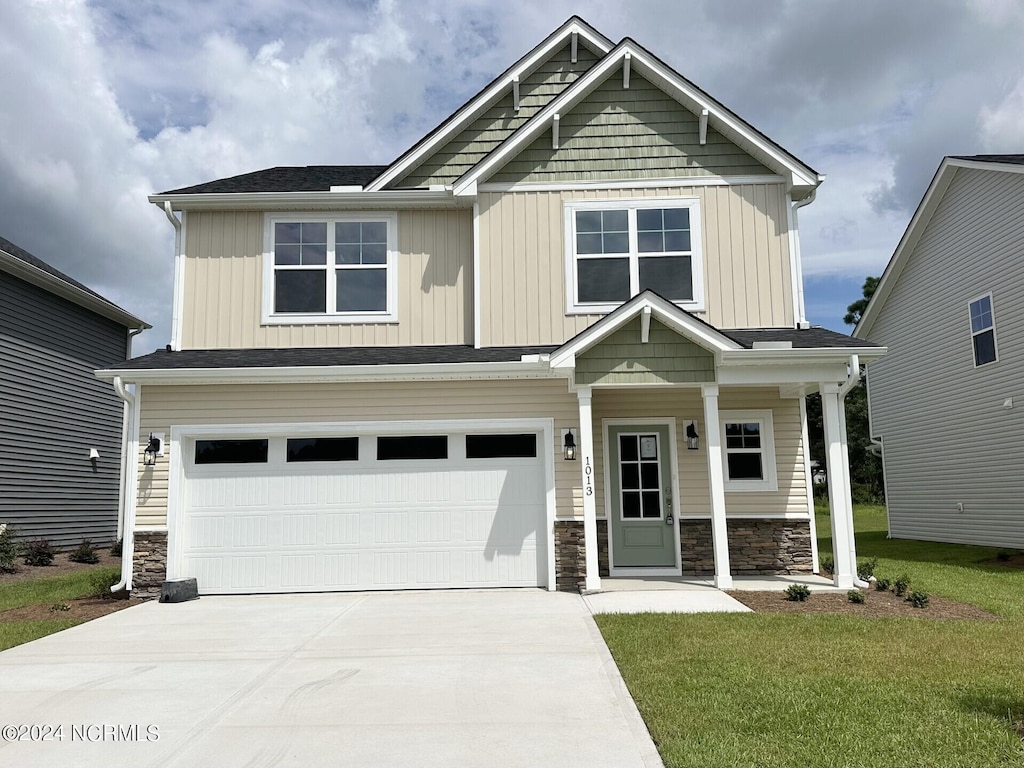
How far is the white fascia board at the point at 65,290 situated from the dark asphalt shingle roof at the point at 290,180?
5289mm

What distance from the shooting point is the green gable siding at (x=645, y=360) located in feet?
32.6

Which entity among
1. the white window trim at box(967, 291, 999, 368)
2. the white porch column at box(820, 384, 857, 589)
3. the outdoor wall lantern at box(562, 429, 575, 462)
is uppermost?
the white window trim at box(967, 291, 999, 368)

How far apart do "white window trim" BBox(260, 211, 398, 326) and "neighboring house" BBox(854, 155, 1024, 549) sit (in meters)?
11.3

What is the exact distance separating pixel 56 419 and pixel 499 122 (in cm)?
1155

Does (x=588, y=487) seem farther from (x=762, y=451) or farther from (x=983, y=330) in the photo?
(x=983, y=330)

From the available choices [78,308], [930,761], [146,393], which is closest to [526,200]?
[146,393]

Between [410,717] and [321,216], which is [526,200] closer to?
[321,216]

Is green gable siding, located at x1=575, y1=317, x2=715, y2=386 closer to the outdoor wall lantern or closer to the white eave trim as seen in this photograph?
the white eave trim

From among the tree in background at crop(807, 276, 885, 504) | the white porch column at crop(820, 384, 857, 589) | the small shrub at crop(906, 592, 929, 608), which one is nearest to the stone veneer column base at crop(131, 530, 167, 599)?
the white porch column at crop(820, 384, 857, 589)

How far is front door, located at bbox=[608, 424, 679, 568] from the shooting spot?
36.4 ft

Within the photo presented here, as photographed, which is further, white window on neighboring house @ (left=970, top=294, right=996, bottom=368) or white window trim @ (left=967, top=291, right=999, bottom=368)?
white window on neighboring house @ (left=970, top=294, right=996, bottom=368)

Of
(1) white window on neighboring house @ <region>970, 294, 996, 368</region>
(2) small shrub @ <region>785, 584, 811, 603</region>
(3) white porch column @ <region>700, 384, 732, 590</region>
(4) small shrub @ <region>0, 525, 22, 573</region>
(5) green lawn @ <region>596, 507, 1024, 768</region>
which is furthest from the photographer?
(1) white window on neighboring house @ <region>970, 294, 996, 368</region>

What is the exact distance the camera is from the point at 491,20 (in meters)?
13.6

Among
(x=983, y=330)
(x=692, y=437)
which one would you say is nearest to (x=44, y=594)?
(x=692, y=437)
